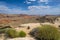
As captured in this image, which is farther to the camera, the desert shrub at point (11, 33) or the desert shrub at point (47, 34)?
the desert shrub at point (11, 33)

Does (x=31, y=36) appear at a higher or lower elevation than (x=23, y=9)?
lower

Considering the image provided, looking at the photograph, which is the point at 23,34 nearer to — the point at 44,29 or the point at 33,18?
the point at 44,29

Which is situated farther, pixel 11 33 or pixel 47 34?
pixel 11 33

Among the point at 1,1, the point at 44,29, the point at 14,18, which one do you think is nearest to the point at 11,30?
the point at 44,29

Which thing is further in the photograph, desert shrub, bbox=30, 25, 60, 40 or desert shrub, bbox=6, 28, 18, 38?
desert shrub, bbox=6, 28, 18, 38

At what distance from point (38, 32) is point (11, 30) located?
1.57 metres

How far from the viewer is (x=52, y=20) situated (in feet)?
51.4

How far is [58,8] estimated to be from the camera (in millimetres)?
15039

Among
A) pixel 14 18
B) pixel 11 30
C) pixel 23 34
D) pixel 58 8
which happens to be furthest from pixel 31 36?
pixel 14 18

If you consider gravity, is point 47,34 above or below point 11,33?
below

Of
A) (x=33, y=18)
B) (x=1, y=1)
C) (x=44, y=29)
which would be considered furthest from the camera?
(x=33, y=18)

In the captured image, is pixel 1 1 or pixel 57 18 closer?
pixel 1 1

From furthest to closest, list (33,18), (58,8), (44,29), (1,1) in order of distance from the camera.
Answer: (33,18)
(58,8)
(1,1)
(44,29)

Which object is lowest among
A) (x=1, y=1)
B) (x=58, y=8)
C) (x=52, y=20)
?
(x=52, y=20)
